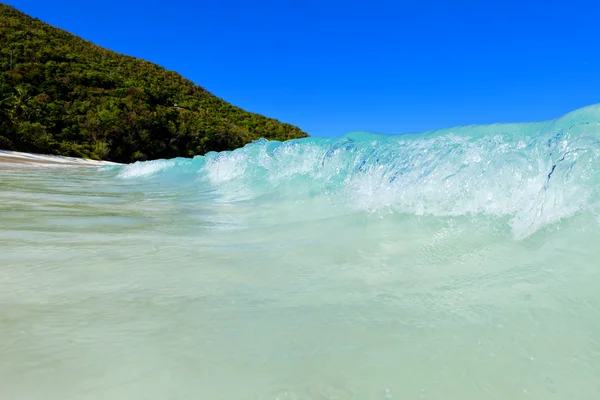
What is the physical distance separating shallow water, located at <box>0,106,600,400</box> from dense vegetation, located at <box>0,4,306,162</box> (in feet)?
77.5

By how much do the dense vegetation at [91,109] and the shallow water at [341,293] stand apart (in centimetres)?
2363

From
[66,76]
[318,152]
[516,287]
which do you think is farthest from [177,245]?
[66,76]

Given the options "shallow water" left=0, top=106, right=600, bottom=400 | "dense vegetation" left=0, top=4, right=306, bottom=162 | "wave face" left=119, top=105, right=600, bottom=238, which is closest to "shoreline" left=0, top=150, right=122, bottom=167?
"dense vegetation" left=0, top=4, right=306, bottom=162

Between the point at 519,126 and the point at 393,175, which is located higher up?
the point at 519,126

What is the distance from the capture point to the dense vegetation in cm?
2538

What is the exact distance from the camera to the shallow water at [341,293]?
1.24m

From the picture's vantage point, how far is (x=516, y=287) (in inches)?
74.8

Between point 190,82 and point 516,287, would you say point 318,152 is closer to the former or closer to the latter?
point 516,287

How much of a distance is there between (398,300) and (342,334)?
1.34 ft

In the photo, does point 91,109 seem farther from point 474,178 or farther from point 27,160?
point 474,178

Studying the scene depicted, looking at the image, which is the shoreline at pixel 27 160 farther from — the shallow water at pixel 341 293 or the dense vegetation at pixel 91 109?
the shallow water at pixel 341 293

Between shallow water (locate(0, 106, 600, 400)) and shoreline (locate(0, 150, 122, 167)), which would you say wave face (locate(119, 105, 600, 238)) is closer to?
shallow water (locate(0, 106, 600, 400))

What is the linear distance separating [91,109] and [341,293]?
108 feet

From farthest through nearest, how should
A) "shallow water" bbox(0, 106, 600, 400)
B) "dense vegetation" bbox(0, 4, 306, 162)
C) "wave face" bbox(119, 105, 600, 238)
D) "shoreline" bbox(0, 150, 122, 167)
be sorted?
1. "dense vegetation" bbox(0, 4, 306, 162)
2. "shoreline" bbox(0, 150, 122, 167)
3. "wave face" bbox(119, 105, 600, 238)
4. "shallow water" bbox(0, 106, 600, 400)
